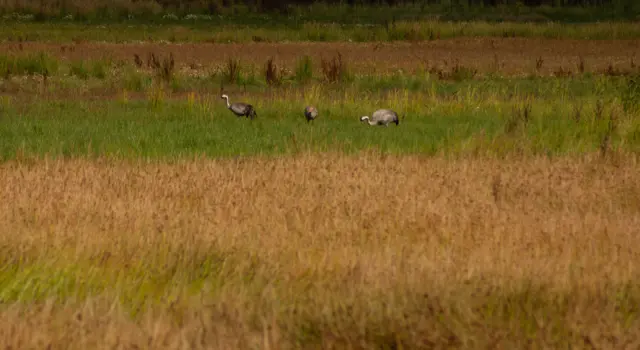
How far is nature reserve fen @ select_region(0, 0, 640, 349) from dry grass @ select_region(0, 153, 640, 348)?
2 centimetres

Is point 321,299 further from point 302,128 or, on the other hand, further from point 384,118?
point 384,118

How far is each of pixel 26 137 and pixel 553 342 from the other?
10.8m

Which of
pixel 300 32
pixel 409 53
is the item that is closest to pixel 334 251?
pixel 409 53

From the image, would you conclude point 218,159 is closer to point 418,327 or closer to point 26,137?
point 26,137

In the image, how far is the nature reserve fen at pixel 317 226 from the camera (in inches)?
197

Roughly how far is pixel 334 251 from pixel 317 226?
2.81 feet

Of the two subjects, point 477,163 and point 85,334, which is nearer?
point 85,334

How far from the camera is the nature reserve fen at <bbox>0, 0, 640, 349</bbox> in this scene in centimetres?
500

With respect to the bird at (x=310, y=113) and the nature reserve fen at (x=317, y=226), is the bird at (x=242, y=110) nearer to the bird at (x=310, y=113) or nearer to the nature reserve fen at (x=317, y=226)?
the nature reserve fen at (x=317, y=226)

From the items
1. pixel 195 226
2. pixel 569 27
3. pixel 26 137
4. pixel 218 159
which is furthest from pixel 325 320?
pixel 569 27

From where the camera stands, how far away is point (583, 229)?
733cm

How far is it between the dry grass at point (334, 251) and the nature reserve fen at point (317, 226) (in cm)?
2

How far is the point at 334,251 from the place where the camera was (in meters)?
6.58

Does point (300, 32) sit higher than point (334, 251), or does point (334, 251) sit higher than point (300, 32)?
point (334, 251)
